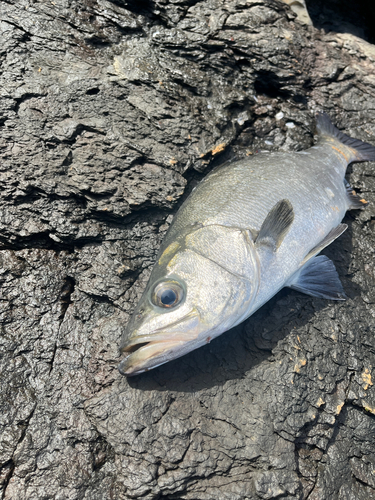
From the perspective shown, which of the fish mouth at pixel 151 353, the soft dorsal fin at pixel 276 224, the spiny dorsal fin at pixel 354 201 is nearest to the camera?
the fish mouth at pixel 151 353

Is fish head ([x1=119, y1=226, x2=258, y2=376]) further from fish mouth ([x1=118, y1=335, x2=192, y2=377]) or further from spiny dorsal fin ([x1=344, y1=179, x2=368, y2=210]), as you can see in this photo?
spiny dorsal fin ([x1=344, y1=179, x2=368, y2=210])

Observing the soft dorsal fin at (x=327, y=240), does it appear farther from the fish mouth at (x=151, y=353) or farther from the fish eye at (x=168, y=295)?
the fish mouth at (x=151, y=353)

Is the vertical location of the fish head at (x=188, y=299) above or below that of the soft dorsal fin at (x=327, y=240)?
below

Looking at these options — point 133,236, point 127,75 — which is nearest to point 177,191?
point 133,236

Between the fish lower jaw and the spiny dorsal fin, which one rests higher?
the spiny dorsal fin

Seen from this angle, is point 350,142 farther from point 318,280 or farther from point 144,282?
point 144,282

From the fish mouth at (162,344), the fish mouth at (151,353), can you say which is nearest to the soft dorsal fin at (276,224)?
the fish mouth at (162,344)

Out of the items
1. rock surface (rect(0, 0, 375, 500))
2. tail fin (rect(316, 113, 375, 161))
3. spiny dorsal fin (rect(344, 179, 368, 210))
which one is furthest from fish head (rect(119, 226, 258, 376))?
tail fin (rect(316, 113, 375, 161))
